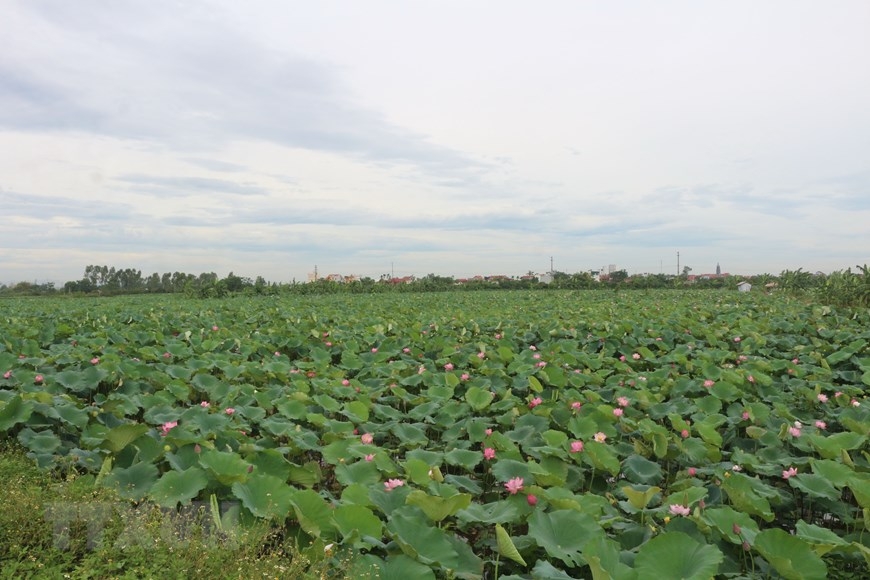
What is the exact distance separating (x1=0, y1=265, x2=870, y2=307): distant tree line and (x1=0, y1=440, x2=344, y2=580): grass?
15.3 meters

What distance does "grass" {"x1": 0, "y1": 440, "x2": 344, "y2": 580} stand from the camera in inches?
79.1

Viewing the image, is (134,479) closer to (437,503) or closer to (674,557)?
(437,503)

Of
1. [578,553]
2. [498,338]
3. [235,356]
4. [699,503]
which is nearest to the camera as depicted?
[578,553]

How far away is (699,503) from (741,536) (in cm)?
35

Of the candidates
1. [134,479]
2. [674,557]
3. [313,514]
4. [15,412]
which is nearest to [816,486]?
[674,557]

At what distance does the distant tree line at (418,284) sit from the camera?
2192 centimetres

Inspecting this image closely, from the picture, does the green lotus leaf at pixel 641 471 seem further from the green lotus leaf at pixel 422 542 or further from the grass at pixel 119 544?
the grass at pixel 119 544

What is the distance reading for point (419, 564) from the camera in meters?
1.93

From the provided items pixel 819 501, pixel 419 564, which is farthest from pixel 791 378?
pixel 419 564

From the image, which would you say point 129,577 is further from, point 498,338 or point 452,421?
point 498,338

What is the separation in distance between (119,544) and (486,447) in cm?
178

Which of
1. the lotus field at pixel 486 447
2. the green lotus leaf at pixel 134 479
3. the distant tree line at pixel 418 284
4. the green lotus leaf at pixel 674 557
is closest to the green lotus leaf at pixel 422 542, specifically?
the lotus field at pixel 486 447

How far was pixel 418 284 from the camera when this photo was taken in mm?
27672

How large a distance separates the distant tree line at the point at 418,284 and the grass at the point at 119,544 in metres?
15.3
